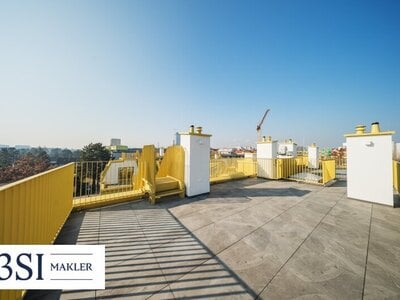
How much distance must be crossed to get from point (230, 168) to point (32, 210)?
902cm

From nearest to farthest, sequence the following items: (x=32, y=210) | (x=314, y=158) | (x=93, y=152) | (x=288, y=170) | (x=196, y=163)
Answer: (x=32, y=210) < (x=196, y=163) < (x=288, y=170) < (x=314, y=158) < (x=93, y=152)

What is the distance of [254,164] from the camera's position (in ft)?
35.0

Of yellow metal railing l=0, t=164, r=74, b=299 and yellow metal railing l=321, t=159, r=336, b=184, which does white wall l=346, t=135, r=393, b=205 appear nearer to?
yellow metal railing l=321, t=159, r=336, b=184

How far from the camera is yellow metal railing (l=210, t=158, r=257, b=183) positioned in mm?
8977

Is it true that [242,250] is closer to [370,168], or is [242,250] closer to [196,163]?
[196,163]

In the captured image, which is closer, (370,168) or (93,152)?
(370,168)

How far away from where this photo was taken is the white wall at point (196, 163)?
19.9 ft

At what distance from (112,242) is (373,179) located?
7740 mm

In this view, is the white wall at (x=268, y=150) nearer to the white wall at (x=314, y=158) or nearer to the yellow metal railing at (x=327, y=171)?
the yellow metal railing at (x=327, y=171)

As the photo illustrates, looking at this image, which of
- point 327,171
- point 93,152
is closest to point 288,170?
point 327,171

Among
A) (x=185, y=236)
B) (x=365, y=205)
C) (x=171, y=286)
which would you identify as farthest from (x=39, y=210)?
(x=365, y=205)

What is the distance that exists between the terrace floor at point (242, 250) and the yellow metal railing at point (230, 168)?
4012mm

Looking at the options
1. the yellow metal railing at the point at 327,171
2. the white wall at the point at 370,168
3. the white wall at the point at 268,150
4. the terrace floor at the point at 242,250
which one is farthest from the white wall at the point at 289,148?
the terrace floor at the point at 242,250

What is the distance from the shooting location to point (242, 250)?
2.74 metres
